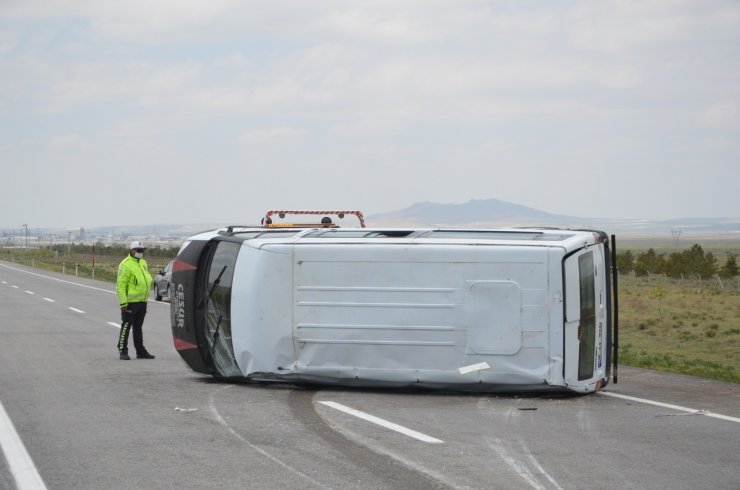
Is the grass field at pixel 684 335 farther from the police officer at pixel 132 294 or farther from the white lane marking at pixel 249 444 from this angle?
the police officer at pixel 132 294

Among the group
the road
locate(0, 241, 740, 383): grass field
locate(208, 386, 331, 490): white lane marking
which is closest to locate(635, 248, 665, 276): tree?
locate(0, 241, 740, 383): grass field

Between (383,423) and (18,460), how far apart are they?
3.29 m

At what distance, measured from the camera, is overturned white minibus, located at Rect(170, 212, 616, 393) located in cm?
1130

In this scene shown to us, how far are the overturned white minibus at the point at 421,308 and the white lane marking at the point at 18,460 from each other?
339 centimetres

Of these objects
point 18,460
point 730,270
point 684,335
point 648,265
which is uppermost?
point 18,460

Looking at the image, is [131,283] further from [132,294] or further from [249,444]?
[249,444]

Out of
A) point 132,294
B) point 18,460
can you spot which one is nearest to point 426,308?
point 18,460

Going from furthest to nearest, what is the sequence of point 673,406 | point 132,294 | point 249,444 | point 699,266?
Answer: point 699,266
point 132,294
point 673,406
point 249,444

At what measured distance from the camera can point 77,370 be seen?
1404 cm

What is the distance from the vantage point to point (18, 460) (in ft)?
26.1

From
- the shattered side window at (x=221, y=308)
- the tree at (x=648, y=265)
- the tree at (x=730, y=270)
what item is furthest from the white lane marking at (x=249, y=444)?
the tree at (x=648, y=265)

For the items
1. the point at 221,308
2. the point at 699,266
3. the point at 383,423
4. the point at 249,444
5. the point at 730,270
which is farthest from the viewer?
the point at 699,266

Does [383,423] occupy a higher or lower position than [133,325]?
lower

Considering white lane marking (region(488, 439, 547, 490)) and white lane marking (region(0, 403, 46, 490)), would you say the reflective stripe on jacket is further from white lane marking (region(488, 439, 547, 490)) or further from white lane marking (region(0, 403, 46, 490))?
white lane marking (region(488, 439, 547, 490))
